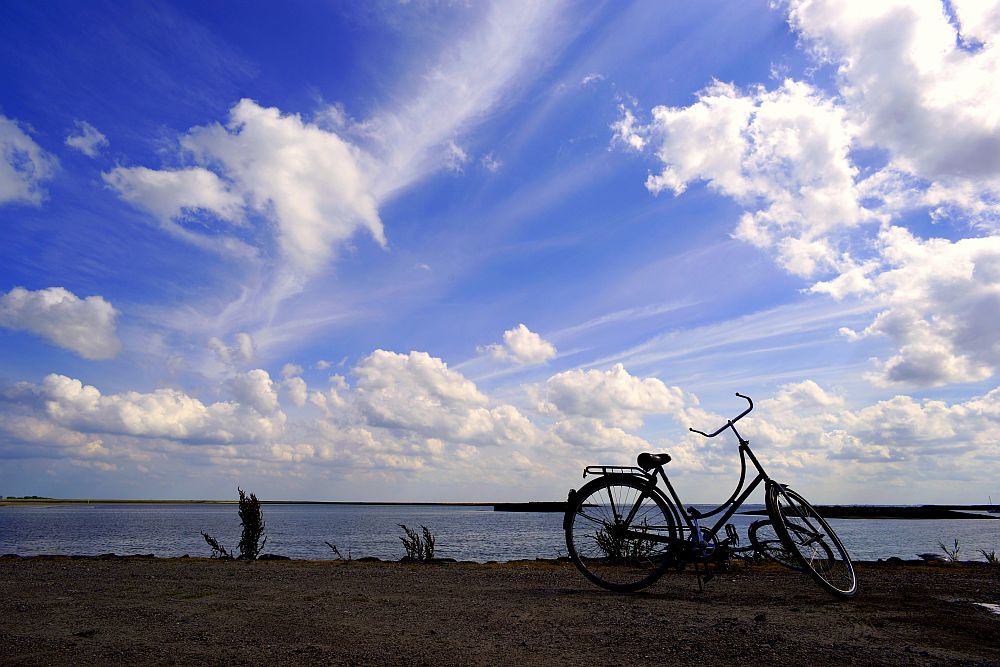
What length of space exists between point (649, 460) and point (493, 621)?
326 cm

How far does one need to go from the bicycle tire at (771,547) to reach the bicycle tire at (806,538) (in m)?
0.11

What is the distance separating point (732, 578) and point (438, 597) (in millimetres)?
5118

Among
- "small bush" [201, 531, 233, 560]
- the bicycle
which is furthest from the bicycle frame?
"small bush" [201, 531, 233, 560]

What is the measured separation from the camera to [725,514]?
8.62 meters

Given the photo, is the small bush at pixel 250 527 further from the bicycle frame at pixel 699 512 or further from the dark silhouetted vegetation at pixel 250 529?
the bicycle frame at pixel 699 512

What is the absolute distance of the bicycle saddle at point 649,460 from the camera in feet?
30.0

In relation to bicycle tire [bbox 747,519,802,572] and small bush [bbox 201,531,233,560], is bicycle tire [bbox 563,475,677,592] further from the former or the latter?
small bush [bbox 201,531,233,560]

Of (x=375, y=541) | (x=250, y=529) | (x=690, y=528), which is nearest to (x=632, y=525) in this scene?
(x=690, y=528)

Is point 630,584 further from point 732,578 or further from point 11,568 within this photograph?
point 11,568

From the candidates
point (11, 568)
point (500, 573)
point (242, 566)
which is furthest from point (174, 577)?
point (500, 573)

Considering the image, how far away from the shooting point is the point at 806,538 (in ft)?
28.8

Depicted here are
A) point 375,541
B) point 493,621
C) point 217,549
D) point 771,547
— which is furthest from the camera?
point 375,541

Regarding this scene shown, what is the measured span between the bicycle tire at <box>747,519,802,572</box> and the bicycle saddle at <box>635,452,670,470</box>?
1393 mm

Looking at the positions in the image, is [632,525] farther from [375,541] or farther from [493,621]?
[375,541]
